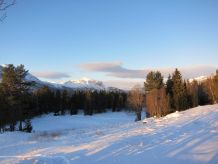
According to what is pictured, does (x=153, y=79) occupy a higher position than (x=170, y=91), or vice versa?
(x=153, y=79)

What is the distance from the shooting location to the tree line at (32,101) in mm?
50500

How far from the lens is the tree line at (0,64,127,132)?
1988 inches

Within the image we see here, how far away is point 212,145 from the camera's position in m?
16.8

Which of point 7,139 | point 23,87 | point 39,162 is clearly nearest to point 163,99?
point 23,87

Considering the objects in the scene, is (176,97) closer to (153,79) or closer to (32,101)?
(153,79)

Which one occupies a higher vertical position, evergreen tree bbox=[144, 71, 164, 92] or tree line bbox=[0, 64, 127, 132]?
evergreen tree bbox=[144, 71, 164, 92]

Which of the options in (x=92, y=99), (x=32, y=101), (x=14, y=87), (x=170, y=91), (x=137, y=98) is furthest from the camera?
(x=92, y=99)

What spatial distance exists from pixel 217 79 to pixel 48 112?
165 feet

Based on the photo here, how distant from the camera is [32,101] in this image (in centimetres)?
8075

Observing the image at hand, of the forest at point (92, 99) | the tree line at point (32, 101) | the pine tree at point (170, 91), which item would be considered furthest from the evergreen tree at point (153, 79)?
the tree line at point (32, 101)

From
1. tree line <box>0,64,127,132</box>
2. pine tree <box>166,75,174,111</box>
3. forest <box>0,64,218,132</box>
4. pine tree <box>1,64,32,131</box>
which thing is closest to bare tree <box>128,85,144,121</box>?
forest <box>0,64,218,132</box>

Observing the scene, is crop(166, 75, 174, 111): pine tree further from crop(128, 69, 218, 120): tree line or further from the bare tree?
the bare tree

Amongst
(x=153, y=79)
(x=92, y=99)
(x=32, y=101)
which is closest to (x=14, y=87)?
(x=32, y=101)

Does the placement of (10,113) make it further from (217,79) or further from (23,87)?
(217,79)
